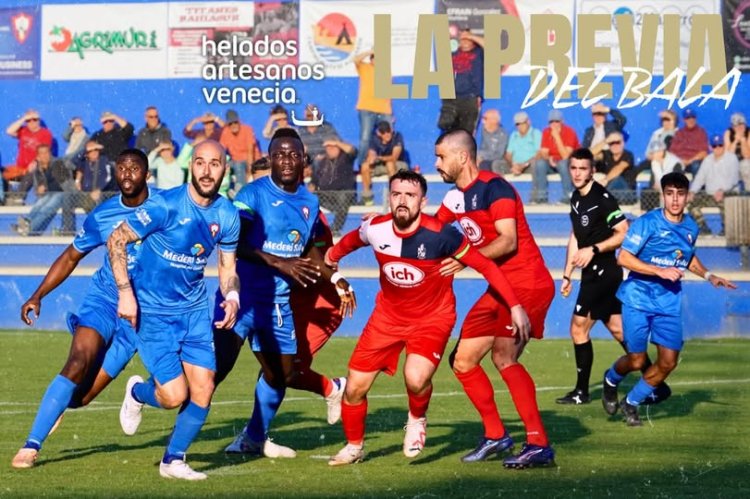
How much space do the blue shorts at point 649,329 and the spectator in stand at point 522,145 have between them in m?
14.7

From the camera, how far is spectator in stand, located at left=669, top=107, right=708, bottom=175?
86.7 feet

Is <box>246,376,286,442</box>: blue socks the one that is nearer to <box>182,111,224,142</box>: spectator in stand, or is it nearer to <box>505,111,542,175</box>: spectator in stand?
<box>505,111,542,175</box>: spectator in stand

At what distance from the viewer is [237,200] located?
33.9ft

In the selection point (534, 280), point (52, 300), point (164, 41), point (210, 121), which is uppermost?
point (164, 41)

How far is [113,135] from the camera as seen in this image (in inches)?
1146

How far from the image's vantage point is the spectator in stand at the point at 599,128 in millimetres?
27141

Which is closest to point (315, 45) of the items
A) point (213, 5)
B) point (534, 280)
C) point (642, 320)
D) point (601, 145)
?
point (213, 5)

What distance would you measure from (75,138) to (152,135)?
196 cm

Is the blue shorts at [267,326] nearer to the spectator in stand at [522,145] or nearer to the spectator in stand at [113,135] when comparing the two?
the spectator in stand at [522,145]


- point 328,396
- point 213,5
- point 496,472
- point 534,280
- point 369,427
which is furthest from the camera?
point 213,5

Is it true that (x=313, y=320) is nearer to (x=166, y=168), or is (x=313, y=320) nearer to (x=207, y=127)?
(x=166, y=168)

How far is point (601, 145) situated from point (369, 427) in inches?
630

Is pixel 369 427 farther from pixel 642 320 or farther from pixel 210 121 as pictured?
pixel 210 121

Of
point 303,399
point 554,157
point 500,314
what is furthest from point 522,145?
point 500,314
